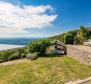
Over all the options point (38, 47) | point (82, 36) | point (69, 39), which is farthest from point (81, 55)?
point (82, 36)

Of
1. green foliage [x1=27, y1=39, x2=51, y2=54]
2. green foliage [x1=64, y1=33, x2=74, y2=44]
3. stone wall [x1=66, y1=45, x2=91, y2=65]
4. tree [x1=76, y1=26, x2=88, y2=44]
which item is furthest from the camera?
green foliage [x1=64, y1=33, x2=74, y2=44]

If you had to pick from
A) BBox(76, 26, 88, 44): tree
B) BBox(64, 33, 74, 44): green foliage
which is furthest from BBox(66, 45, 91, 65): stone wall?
BBox(76, 26, 88, 44): tree

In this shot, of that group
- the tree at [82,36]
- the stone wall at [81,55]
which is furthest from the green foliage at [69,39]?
the stone wall at [81,55]

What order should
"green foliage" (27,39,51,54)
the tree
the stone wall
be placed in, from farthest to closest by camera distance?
the tree, "green foliage" (27,39,51,54), the stone wall

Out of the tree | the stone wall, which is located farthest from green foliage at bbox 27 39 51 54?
the tree

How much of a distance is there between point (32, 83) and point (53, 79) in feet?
7.11

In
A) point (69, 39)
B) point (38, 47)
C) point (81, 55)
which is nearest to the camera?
point (81, 55)

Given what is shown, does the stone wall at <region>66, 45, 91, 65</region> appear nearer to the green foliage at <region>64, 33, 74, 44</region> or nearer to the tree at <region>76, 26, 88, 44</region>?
the green foliage at <region>64, 33, 74, 44</region>

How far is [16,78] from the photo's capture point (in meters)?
17.9

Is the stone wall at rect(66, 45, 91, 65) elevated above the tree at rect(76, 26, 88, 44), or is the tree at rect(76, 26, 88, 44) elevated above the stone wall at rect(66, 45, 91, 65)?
the tree at rect(76, 26, 88, 44)

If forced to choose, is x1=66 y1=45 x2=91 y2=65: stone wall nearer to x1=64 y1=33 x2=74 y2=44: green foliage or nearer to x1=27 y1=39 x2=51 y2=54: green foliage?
x1=27 y1=39 x2=51 y2=54: green foliage

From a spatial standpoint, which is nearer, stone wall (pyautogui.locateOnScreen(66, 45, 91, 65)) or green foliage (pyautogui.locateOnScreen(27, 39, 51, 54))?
stone wall (pyautogui.locateOnScreen(66, 45, 91, 65))

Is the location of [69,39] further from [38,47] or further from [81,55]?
[81,55]

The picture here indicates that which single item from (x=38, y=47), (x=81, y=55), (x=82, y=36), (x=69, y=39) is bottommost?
(x=81, y=55)
